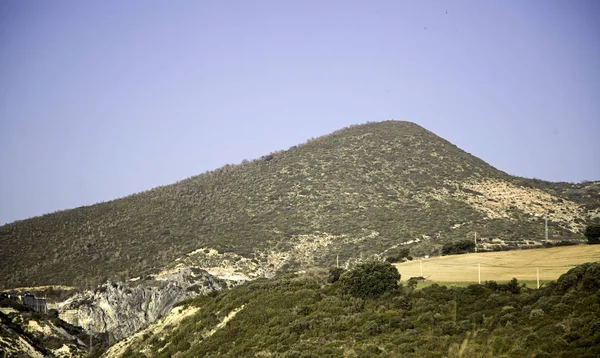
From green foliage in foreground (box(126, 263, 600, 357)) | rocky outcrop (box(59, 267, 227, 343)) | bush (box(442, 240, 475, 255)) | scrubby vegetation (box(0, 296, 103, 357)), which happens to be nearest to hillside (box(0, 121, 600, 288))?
bush (box(442, 240, 475, 255))

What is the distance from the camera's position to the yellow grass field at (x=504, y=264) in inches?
1526

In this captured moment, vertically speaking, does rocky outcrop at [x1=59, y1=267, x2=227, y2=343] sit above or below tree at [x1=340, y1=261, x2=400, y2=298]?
below

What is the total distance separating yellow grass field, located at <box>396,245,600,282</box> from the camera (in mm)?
38750

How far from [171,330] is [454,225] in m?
38.0

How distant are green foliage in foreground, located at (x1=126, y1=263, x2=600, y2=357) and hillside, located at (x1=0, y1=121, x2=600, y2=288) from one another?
21738mm

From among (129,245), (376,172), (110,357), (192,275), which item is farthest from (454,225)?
(110,357)

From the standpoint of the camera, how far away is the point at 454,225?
73.7 metres

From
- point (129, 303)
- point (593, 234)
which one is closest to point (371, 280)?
point (593, 234)

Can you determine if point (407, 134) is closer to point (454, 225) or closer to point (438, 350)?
point (454, 225)

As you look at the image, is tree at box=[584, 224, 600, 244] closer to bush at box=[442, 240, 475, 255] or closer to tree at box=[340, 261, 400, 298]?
bush at box=[442, 240, 475, 255]

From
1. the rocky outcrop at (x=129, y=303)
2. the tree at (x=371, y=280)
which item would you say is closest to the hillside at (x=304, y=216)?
the rocky outcrop at (x=129, y=303)

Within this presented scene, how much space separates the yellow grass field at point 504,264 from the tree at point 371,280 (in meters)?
2.99

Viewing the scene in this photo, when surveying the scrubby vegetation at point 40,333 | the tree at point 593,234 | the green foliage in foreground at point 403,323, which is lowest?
Answer: the scrubby vegetation at point 40,333

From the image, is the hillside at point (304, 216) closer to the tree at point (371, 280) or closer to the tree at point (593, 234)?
the tree at point (593, 234)
